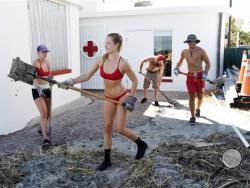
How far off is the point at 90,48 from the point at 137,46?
1710 millimetres

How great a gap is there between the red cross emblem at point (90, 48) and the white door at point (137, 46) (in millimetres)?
1117

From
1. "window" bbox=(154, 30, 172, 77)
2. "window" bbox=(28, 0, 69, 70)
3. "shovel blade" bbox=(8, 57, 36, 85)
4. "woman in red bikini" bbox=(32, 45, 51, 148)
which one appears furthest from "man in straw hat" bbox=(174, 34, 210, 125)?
"window" bbox=(154, 30, 172, 77)

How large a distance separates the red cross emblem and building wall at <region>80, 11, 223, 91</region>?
0.82 meters

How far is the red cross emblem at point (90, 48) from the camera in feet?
38.8

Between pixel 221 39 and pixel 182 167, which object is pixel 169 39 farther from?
pixel 182 167

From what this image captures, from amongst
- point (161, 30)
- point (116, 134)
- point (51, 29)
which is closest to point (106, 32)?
point (161, 30)

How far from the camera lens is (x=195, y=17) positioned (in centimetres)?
1128

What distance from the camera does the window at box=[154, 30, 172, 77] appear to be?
38.5 feet

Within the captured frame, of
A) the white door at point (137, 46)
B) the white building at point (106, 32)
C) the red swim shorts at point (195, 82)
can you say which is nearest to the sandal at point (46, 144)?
the white building at point (106, 32)

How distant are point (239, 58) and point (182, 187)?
9745mm

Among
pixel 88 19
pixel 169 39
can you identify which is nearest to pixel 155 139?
pixel 169 39

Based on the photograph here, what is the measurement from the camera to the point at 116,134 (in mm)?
6234

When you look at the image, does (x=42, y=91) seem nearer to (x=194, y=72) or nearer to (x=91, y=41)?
(x=194, y=72)

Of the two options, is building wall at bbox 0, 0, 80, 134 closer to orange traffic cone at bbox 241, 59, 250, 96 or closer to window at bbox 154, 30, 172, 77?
orange traffic cone at bbox 241, 59, 250, 96
